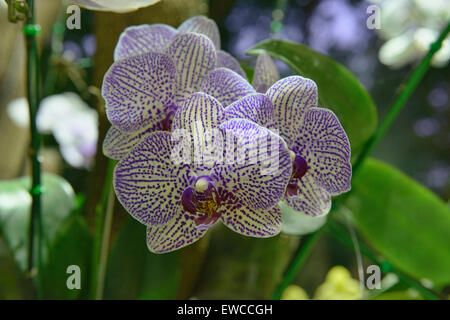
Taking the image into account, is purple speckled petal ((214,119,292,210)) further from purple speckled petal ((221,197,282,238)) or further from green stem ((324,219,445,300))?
green stem ((324,219,445,300))

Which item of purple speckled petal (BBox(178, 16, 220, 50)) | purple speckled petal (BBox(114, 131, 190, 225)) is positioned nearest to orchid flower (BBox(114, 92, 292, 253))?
purple speckled petal (BBox(114, 131, 190, 225))

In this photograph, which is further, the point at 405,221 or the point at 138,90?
the point at 405,221

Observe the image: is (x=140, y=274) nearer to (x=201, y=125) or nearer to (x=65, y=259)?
(x=65, y=259)

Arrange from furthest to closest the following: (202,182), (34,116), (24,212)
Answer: (24,212) → (34,116) → (202,182)

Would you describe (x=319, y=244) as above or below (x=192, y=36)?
below

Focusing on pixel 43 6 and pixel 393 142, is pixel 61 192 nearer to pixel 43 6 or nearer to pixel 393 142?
pixel 43 6

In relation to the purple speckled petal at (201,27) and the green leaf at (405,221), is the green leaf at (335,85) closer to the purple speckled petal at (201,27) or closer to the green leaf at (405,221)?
the purple speckled petal at (201,27)

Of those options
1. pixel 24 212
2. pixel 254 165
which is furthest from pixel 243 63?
pixel 24 212

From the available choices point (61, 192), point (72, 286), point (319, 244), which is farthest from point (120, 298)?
point (319, 244)
